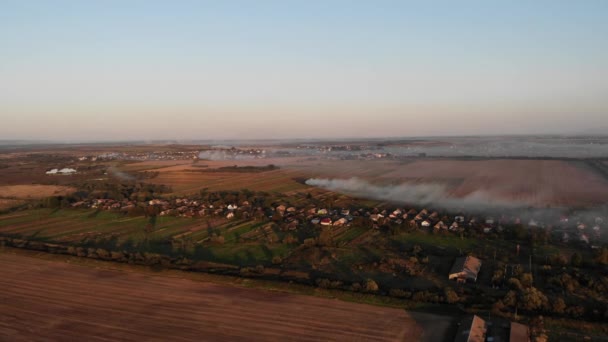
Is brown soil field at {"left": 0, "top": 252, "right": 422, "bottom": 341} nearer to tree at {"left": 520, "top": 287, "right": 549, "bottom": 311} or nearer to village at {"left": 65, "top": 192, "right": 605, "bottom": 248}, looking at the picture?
tree at {"left": 520, "top": 287, "right": 549, "bottom": 311}

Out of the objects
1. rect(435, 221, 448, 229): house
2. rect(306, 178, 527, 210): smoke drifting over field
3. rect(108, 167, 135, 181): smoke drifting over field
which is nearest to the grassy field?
rect(108, 167, 135, 181): smoke drifting over field

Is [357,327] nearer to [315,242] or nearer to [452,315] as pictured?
[452,315]

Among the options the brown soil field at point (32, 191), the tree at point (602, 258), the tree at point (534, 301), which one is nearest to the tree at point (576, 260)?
the tree at point (602, 258)

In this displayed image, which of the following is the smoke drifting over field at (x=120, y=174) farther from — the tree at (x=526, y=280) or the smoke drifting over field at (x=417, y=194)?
the tree at (x=526, y=280)

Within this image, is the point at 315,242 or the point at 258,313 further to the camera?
the point at 315,242

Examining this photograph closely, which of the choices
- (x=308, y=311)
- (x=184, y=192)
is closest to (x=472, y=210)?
(x=308, y=311)

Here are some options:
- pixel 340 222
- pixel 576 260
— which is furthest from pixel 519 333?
pixel 340 222
